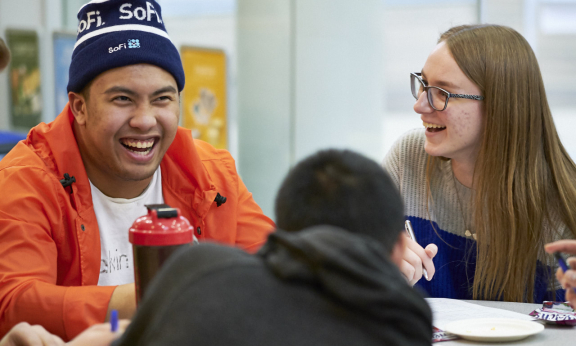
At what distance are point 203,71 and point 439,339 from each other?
11.4 feet

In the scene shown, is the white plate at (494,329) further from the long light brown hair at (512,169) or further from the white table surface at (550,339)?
the long light brown hair at (512,169)

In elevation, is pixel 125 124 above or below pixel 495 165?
above

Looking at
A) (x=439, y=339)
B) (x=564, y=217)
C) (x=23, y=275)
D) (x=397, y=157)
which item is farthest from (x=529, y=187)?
(x=23, y=275)

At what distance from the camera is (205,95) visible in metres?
4.52

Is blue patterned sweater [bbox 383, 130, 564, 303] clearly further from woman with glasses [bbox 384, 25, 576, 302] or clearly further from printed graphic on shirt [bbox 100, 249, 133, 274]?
printed graphic on shirt [bbox 100, 249, 133, 274]

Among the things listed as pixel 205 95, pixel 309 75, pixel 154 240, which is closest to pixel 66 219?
pixel 154 240

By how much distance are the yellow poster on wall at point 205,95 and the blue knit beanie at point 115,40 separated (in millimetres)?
2635

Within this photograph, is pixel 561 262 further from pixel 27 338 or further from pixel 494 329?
pixel 27 338

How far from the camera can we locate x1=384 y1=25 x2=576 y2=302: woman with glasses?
6.29 feet

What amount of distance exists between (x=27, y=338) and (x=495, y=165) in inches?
58.1

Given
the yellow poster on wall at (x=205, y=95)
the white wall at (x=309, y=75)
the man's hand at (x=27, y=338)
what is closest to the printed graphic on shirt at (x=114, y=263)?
the man's hand at (x=27, y=338)

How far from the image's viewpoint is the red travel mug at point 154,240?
1039mm

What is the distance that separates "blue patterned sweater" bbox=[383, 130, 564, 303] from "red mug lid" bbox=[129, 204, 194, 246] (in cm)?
109

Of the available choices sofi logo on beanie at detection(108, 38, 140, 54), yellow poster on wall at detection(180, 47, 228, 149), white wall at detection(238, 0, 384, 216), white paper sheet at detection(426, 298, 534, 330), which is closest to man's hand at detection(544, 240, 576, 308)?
white paper sheet at detection(426, 298, 534, 330)
